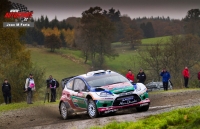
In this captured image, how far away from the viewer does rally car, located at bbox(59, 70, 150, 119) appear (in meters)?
14.4

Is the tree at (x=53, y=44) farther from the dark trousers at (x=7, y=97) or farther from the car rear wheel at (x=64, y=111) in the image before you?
the car rear wheel at (x=64, y=111)

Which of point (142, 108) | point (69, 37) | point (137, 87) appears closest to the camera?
point (137, 87)

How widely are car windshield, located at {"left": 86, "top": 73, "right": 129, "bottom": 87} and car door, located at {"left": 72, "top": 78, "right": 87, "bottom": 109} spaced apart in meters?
0.33

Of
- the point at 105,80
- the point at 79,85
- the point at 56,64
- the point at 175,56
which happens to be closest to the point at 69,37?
the point at 56,64

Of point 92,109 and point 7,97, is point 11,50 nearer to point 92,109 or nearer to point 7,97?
point 7,97

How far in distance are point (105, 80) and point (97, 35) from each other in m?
51.7

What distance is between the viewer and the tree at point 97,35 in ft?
220

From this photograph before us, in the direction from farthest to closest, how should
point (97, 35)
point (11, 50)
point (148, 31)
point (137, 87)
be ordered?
point (148, 31)
point (97, 35)
point (11, 50)
point (137, 87)

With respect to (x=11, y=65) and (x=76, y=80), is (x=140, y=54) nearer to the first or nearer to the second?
(x=11, y=65)

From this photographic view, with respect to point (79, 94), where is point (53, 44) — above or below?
above

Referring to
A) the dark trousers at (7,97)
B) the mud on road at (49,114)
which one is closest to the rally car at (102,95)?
the mud on road at (49,114)

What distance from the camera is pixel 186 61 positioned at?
196 ft

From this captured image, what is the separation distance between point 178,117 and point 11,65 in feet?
105

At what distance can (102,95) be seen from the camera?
14477 mm
